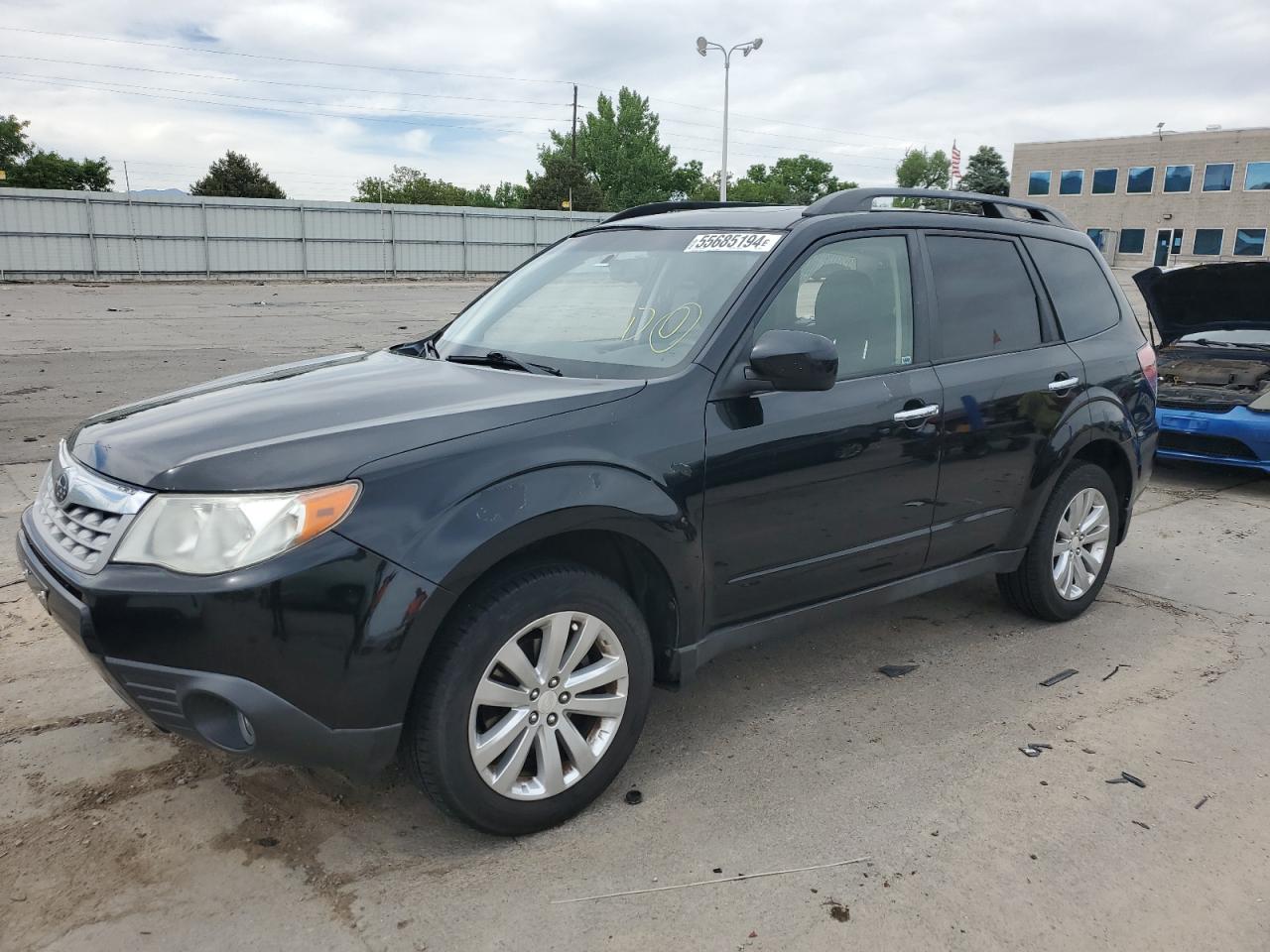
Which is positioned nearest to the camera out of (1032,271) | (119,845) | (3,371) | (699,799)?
(119,845)

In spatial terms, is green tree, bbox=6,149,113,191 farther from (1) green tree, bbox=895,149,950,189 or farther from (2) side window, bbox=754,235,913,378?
(1) green tree, bbox=895,149,950,189

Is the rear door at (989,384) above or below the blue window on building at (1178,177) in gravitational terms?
below

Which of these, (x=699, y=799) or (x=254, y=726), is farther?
(x=699, y=799)

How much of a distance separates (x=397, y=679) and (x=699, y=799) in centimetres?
109

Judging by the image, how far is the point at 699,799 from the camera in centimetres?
307

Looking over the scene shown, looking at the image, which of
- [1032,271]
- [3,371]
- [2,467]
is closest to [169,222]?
[3,371]

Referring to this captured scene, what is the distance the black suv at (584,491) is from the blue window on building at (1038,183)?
7148cm

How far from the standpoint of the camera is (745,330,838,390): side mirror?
3033 millimetres

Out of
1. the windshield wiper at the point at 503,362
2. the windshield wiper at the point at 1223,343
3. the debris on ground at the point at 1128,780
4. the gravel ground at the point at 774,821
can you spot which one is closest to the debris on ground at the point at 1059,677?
the gravel ground at the point at 774,821

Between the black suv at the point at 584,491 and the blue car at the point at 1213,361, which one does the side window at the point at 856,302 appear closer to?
the black suv at the point at 584,491

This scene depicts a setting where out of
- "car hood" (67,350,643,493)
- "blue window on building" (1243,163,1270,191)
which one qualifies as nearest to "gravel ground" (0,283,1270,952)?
"car hood" (67,350,643,493)

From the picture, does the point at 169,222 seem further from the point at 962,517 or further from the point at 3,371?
the point at 962,517

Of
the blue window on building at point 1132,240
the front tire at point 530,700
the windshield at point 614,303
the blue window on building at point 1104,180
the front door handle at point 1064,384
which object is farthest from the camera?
the blue window on building at point 1104,180

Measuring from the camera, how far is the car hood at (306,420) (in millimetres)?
2508
